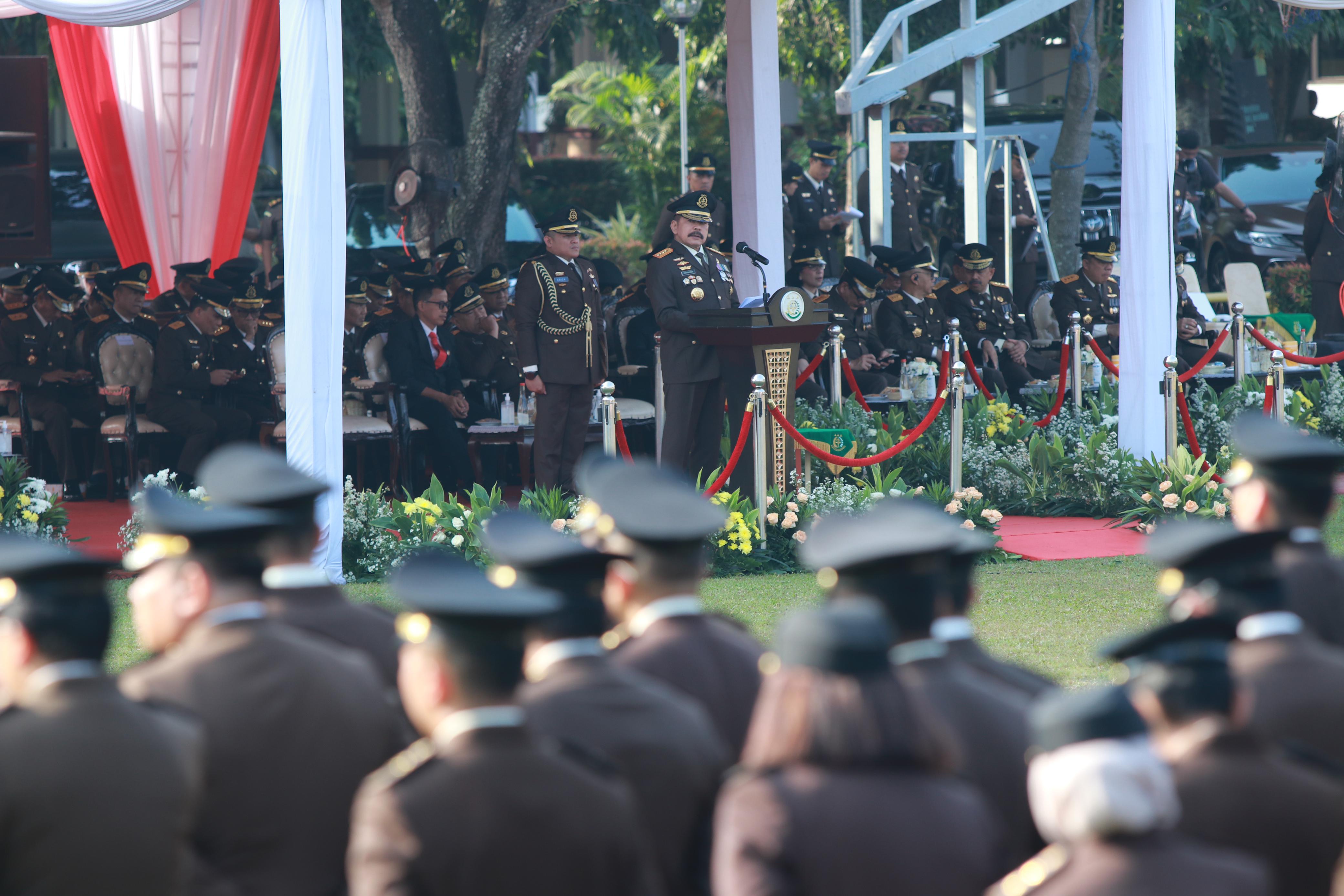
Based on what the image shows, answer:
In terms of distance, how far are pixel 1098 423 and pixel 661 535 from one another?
9933mm

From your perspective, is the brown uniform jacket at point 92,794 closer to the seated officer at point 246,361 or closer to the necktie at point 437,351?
the necktie at point 437,351

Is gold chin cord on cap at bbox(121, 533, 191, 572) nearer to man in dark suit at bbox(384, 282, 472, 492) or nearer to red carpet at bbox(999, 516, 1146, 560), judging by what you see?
red carpet at bbox(999, 516, 1146, 560)

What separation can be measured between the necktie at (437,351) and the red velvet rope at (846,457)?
3252mm

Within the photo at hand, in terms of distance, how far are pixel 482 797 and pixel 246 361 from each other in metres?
10.9

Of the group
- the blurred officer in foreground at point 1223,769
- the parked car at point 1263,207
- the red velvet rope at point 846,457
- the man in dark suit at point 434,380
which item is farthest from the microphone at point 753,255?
the parked car at point 1263,207

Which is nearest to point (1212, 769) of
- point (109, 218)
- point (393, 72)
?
point (109, 218)

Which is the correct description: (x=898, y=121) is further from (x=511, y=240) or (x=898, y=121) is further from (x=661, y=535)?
(x=661, y=535)

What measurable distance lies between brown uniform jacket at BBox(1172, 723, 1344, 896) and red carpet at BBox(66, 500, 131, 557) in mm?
8211

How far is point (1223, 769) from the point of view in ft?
9.96

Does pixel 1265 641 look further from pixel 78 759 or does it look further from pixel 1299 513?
pixel 78 759

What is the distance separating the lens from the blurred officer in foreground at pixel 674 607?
361 cm

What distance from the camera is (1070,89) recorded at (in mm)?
19281

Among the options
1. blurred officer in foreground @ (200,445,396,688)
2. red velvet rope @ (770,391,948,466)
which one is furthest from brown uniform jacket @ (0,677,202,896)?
red velvet rope @ (770,391,948,466)

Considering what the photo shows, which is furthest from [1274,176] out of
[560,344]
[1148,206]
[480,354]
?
[560,344]
